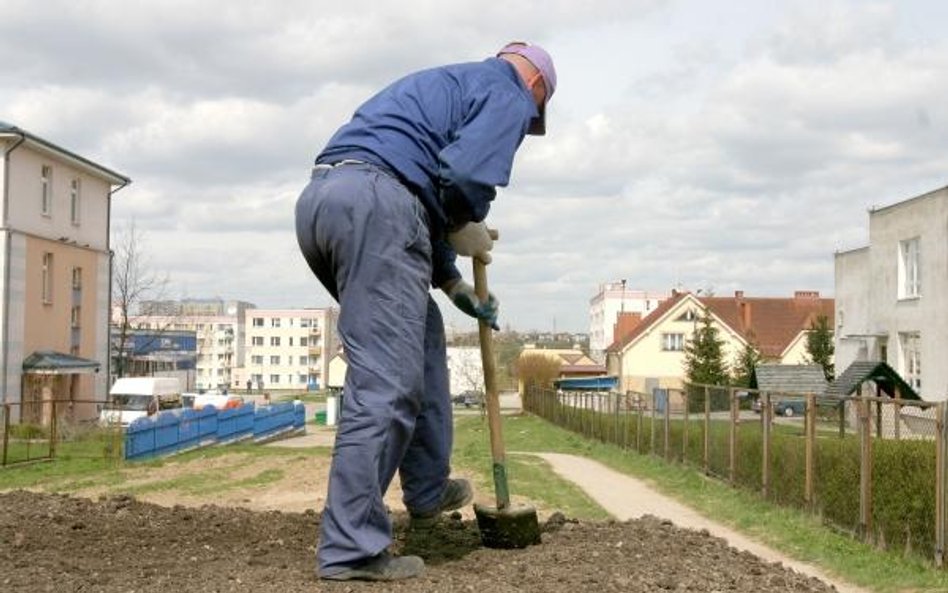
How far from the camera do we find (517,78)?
489 centimetres

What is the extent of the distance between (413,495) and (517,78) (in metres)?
1.81

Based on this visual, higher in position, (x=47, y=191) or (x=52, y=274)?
(x=47, y=191)

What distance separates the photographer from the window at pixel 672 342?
82.8 metres

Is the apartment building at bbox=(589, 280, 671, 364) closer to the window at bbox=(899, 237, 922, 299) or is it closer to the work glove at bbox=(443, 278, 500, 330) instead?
the window at bbox=(899, 237, 922, 299)

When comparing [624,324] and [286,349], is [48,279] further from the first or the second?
[286,349]

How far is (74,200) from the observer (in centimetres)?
4772

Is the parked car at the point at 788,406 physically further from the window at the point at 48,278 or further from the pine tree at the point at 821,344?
the pine tree at the point at 821,344

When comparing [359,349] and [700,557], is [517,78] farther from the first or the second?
[700,557]

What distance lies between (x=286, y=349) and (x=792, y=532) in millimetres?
147387

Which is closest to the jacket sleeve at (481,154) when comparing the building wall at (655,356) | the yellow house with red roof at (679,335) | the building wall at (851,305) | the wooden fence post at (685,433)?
the wooden fence post at (685,433)

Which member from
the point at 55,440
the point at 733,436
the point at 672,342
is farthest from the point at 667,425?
the point at 672,342

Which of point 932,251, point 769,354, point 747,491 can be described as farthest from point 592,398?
point 769,354

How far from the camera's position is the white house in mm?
38656

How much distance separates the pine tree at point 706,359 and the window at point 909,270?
69.1ft
